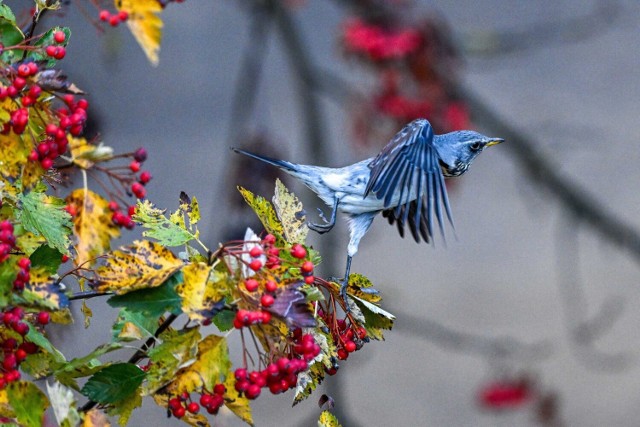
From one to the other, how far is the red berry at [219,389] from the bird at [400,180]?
5.8 inches

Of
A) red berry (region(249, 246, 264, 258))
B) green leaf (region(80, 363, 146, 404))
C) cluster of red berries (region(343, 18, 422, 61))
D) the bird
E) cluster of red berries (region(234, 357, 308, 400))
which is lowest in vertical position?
green leaf (region(80, 363, 146, 404))

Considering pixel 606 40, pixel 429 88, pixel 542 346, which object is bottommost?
pixel 542 346

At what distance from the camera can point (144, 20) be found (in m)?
0.58

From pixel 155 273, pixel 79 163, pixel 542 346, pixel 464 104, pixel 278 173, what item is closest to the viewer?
pixel 155 273

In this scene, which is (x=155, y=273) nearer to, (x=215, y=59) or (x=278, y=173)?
(x=278, y=173)

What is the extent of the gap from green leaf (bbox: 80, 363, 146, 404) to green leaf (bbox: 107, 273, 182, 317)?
0.12 feet

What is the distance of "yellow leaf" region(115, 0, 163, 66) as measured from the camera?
57cm

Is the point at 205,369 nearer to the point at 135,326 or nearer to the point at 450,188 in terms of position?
the point at 135,326

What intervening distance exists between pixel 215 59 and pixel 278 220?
11.8ft

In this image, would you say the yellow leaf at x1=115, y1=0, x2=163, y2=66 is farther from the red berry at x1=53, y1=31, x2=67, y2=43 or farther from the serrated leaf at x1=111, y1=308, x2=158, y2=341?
the serrated leaf at x1=111, y1=308, x2=158, y2=341

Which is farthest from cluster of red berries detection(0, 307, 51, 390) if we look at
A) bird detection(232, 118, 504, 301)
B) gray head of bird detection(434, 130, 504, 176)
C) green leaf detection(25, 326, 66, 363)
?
gray head of bird detection(434, 130, 504, 176)

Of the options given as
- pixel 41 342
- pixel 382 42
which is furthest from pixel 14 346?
pixel 382 42

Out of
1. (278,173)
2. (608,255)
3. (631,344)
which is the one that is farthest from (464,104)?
(608,255)

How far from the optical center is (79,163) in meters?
0.62
